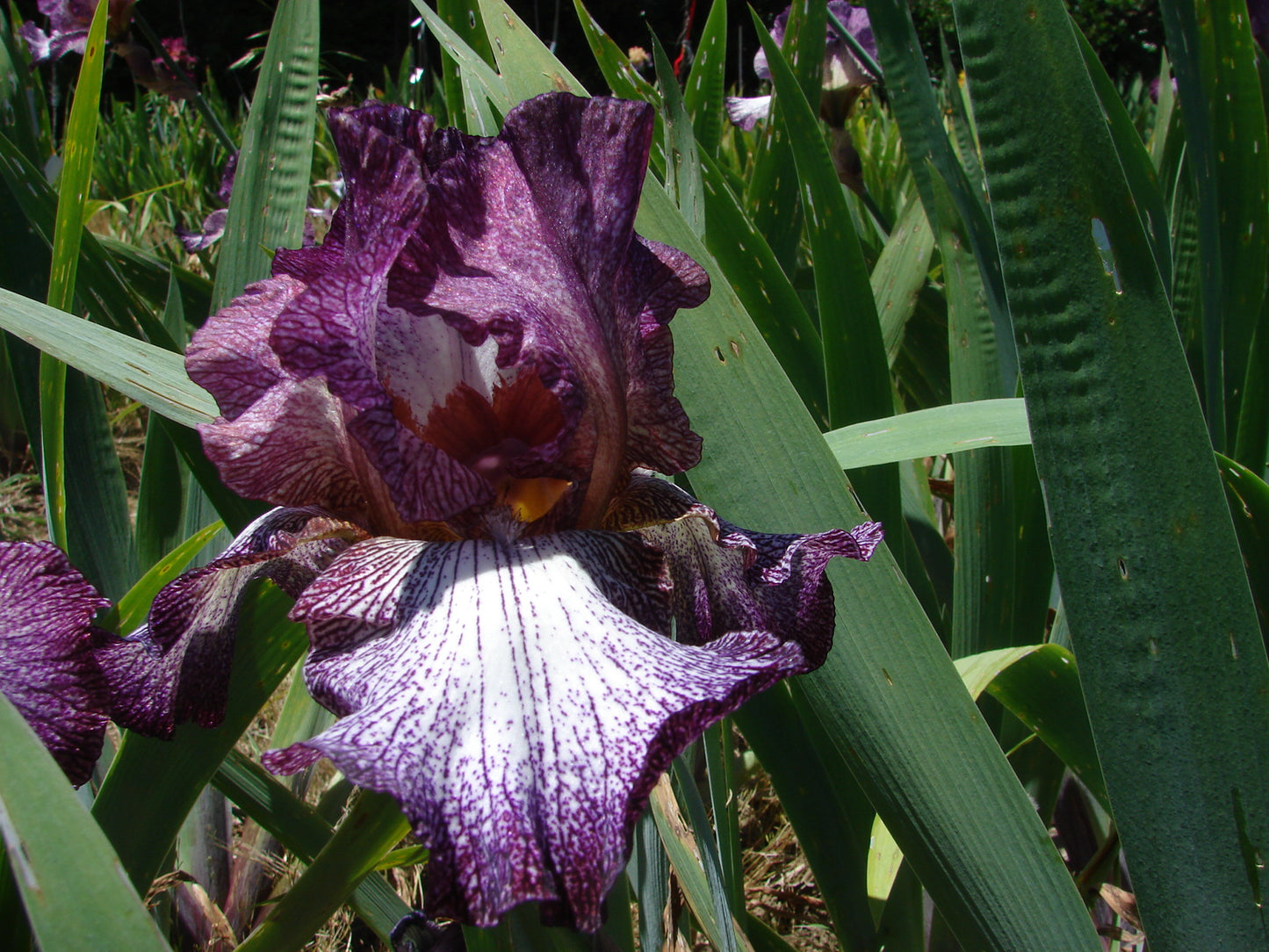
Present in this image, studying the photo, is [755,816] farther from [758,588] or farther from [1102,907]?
[758,588]

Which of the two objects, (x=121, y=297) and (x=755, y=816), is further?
(x=755, y=816)

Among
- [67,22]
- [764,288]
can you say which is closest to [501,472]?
[764,288]

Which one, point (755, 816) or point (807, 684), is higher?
point (807, 684)

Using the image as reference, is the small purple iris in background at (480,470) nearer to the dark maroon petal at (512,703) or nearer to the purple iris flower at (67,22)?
the dark maroon petal at (512,703)

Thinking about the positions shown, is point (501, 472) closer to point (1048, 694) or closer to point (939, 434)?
point (939, 434)

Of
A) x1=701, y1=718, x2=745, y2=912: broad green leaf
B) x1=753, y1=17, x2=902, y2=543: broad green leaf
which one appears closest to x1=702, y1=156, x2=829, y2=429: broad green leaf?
x1=753, y1=17, x2=902, y2=543: broad green leaf

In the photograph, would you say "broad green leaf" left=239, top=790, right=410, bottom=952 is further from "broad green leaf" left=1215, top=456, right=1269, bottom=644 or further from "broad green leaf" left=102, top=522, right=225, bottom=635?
"broad green leaf" left=1215, top=456, right=1269, bottom=644

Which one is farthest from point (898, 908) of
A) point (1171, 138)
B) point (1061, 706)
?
point (1171, 138)

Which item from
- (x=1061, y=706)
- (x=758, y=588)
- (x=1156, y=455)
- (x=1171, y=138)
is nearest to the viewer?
(x=1156, y=455)
